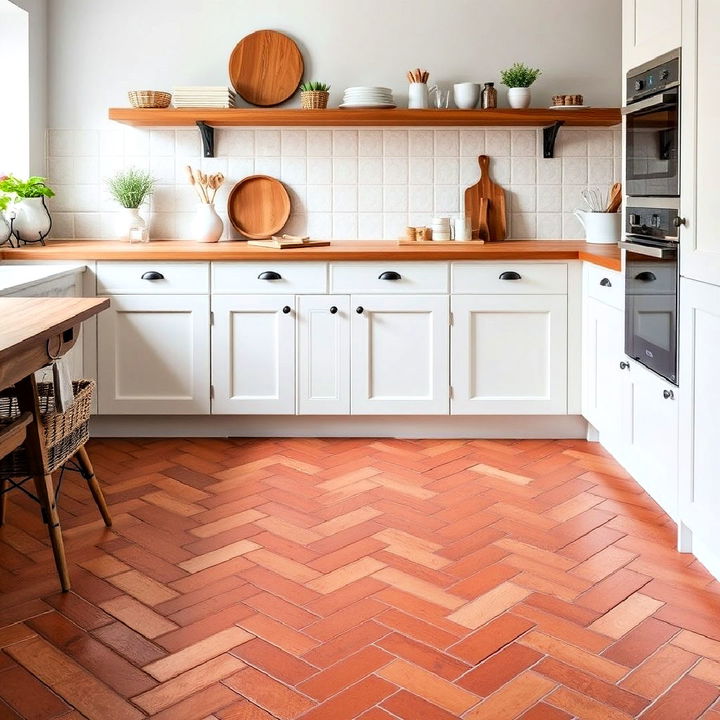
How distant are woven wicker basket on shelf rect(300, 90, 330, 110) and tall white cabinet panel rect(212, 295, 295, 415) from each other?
0.94 metres

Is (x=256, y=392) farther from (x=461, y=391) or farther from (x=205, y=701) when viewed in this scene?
(x=205, y=701)

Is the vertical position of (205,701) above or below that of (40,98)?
below

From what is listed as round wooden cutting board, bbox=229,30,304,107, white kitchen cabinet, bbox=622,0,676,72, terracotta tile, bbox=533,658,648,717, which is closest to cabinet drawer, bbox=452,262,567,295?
white kitchen cabinet, bbox=622,0,676,72

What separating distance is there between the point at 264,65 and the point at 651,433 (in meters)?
2.68

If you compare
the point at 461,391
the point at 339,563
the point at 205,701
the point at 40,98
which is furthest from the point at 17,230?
the point at 205,701

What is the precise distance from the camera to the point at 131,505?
3482 mm

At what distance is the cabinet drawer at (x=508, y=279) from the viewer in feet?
14.1

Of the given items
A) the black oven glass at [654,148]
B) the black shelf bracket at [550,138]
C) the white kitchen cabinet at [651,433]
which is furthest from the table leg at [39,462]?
the black shelf bracket at [550,138]

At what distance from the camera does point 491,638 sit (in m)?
2.44

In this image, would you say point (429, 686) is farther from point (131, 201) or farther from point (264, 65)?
point (264, 65)

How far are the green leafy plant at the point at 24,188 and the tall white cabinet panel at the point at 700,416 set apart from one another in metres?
2.87

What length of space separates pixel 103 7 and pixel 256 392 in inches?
82.6

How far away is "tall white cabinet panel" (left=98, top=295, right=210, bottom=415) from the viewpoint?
434 centimetres

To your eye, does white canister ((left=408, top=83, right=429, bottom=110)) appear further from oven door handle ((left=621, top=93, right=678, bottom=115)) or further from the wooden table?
the wooden table
